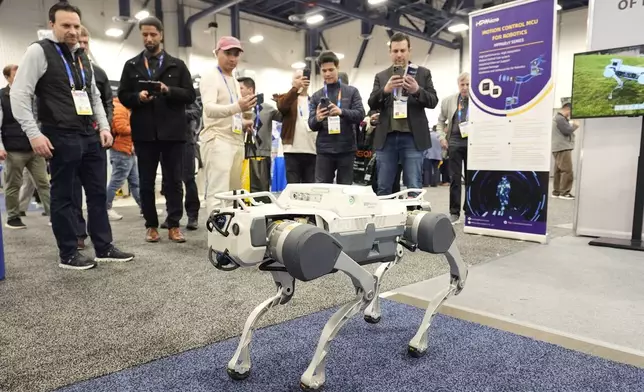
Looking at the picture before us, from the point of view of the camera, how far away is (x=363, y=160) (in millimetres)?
4660

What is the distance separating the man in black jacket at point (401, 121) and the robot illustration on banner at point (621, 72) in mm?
1245

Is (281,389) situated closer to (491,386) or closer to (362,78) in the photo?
(491,386)

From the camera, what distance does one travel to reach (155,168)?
3.07 meters

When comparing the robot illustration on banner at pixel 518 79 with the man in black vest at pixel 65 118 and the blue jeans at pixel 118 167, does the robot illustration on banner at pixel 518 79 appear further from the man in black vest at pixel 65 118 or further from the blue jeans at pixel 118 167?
the blue jeans at pixel 118 167

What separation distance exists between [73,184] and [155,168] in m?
0.67

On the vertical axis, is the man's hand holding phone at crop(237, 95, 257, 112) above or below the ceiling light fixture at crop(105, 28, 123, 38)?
below

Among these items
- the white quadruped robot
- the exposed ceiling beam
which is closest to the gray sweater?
the exposed ceiling beam

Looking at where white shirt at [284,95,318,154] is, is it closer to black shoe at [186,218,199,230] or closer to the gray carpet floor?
the gray carpet floor

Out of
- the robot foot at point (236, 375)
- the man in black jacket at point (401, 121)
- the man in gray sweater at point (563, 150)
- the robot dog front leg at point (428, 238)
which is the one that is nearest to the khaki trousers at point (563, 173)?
the man in gray sweater at point (563, 150)

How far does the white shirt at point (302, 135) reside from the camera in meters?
3.20

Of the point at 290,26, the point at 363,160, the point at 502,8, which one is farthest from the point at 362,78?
the point at 502,8

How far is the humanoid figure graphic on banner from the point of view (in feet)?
11.2

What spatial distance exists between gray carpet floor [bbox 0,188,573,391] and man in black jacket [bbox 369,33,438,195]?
0.64 metres

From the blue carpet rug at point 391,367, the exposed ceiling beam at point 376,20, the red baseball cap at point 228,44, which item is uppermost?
the exposed ceiling beam at point 376,20
